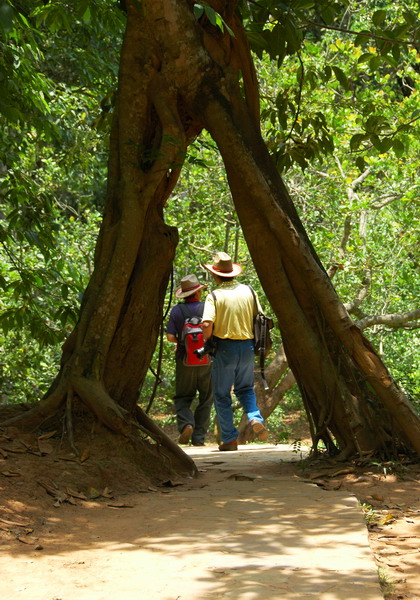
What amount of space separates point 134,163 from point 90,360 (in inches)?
64.8

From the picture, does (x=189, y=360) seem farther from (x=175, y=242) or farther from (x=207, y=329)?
(x=175, y=242)

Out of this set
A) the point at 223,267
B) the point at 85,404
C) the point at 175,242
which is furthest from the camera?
the point at 223,267

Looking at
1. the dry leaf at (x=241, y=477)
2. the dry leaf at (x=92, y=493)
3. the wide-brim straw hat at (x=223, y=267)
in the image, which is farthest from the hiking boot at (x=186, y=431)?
the dry leaf at (x=92, y=493)

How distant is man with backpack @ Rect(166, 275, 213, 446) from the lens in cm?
950

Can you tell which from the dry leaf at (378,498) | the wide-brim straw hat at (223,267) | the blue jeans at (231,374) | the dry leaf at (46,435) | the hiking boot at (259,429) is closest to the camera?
the dry leaf at (378,498)

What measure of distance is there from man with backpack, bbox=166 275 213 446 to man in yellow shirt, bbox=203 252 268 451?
0.74 metres

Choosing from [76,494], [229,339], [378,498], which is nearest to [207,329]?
[229,339]

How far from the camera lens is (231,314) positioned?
855 cm

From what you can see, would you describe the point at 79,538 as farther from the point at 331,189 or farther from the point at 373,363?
the point at 331,189

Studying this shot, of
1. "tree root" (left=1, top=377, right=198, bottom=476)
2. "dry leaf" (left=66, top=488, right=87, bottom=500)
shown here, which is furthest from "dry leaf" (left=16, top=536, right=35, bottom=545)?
"tree root" (left=1, top=377, right=198, bottom=476)

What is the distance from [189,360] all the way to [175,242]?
298cm

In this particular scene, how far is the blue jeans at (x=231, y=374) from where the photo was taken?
8.69 metres

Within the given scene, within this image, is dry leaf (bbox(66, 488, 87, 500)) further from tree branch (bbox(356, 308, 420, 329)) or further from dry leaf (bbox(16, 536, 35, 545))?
tree branch (bbox(356, 308, 420, 329))

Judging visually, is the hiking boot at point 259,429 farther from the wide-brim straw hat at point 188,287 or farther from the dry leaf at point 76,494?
the dry leaf at point 76,494
